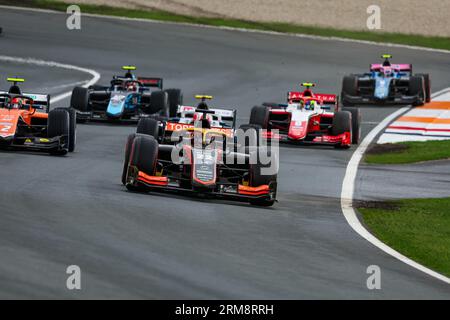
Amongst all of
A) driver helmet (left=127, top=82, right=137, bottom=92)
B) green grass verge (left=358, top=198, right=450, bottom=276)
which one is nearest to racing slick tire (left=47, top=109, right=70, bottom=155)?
green grass verge (left=358, top=198, right=450, bottom=276)

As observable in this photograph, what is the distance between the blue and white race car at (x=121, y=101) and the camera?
31578 millimetres

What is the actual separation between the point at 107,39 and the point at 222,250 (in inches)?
1416

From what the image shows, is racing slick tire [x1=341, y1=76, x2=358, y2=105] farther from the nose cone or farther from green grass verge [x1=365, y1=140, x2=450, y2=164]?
green grass verge [x1=365, y1=140, x2=450, y2=164]

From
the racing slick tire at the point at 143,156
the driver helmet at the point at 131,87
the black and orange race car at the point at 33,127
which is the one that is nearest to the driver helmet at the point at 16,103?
the black and orange race car at the point at 33,127

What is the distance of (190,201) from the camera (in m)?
18.8

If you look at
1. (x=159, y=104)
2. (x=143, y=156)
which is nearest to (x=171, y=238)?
(x=143, y=156)

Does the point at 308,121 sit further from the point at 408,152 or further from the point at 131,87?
the point at 131,87

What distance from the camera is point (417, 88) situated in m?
39.1

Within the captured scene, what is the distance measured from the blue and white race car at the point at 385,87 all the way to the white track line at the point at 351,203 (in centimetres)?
324

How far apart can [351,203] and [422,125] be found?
14977 mm

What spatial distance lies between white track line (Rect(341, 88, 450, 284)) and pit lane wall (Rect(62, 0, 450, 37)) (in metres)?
20.0

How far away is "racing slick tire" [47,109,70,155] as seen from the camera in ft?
78.5
